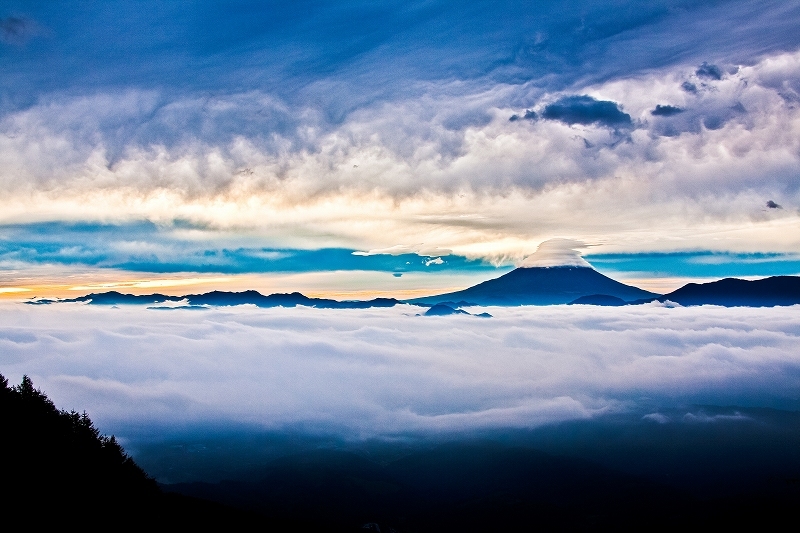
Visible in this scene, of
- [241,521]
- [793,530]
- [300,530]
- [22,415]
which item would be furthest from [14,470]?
[793,530]

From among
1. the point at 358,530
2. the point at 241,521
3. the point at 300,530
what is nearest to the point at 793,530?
the point at 358,530

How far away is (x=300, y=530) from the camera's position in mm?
119875

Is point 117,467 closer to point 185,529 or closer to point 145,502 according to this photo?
point 145,502

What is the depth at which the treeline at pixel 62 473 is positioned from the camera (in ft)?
142

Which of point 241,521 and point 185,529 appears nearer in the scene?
point 185,529

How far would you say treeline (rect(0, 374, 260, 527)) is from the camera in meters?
43.2

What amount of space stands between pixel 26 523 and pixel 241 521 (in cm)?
6915

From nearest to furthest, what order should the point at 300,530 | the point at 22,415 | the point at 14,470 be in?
the point at 14,470 < the point at 22,415 < the point at 300,530

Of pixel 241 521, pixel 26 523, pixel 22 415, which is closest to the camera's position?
pixel 26 523

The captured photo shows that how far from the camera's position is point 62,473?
156 feet

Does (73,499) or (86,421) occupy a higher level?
(86,421)

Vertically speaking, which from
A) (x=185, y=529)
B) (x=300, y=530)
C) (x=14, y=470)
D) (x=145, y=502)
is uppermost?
(x=14, y=470)

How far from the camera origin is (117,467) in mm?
55375

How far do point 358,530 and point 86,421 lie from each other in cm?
15635
